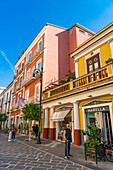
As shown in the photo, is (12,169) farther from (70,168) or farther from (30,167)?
(70,168)

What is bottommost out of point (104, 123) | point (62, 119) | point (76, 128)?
point (76, 128)

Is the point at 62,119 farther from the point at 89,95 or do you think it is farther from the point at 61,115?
the point at 89,95

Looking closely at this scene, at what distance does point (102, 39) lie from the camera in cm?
1020

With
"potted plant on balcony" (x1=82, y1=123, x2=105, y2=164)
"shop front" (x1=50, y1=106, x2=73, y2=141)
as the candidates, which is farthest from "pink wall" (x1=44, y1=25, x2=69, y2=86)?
"potted plant on balcony" (x1=82, y1=123, x2=105, y2=164)

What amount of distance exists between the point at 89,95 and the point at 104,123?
2.30m

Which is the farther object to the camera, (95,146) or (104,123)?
(104,123)

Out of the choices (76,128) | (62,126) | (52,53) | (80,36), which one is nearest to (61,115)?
(62,126)

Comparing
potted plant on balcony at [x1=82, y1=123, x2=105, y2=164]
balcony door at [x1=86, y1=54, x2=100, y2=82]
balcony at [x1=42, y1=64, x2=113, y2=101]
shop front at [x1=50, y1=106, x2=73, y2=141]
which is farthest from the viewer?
shop front at [x1=50, y1=106, x2=73, y2=141]

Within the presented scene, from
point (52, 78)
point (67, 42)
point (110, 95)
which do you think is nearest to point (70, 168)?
point (110, 95)

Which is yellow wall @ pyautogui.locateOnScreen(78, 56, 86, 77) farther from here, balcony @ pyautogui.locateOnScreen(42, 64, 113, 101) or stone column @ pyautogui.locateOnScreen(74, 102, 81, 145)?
stone column @ pyautogui.locateOnScreen(74, 102, 81, 145)

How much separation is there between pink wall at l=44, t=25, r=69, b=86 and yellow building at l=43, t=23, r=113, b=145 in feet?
13.6

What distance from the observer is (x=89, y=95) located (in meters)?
8.96

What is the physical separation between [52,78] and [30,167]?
12763 mm

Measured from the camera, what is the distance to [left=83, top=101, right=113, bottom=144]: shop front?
27.1 ft
